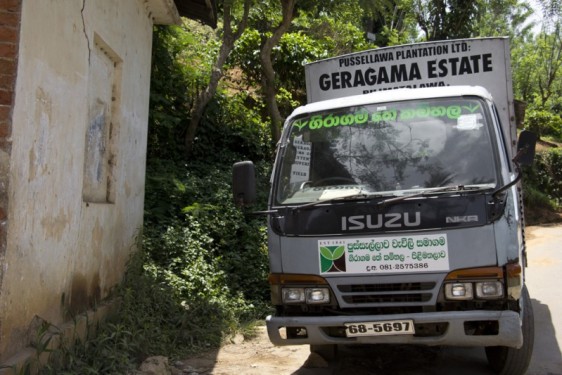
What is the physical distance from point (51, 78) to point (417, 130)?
9.42 feet

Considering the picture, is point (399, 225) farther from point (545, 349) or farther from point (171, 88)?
point (171, 88)

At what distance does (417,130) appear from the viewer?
15.1 feet

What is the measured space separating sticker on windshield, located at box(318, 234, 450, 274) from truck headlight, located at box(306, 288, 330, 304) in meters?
0.14

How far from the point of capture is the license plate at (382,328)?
4023 mm

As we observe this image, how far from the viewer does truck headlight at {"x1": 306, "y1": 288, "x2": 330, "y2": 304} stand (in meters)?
4.26

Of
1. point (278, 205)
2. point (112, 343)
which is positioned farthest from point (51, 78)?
point (112, 343)

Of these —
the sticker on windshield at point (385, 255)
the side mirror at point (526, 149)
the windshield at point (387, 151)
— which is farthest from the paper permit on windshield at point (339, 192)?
the side mirror at point (526, 149)

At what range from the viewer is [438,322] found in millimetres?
3959

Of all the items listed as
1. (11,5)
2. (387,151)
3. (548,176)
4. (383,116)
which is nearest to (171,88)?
(383,116)

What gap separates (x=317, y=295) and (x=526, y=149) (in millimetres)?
1913

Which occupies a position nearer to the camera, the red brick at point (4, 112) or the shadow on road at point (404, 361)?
the red brick at point (4, 112)

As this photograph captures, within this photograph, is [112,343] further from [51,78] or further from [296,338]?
[51,78]

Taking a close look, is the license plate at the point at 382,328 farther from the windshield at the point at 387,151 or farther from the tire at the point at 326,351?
the tire at the point at 326,351

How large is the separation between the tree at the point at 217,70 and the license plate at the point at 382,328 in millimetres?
7797
